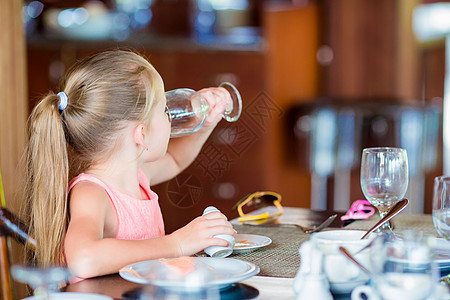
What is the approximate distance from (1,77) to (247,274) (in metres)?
1.56

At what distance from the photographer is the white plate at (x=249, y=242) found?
104cm

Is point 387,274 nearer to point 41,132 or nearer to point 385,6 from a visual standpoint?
point 41,132

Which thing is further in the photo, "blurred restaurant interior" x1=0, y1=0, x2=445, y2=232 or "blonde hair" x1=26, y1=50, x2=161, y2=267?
"blurred restaurant interior" x1=0, y1=0, x2=445, y2=232

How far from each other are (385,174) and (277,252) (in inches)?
9.8

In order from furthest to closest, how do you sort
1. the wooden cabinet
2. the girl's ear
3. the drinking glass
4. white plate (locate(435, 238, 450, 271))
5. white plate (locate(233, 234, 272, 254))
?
the wooden cabinet, the girl's ear, white plate (locate(233, 234, 272, 254)), white plate (locate(435, 238, 450, 271)), the drinking glass

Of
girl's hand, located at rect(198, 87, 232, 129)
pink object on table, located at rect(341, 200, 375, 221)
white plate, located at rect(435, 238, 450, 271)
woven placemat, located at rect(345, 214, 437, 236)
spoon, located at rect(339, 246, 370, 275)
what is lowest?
woven placemat, located at rect(345, 214, 437, 236)

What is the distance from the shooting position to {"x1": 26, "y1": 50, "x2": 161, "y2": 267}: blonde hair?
3.52 ft

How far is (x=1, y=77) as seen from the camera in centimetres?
207

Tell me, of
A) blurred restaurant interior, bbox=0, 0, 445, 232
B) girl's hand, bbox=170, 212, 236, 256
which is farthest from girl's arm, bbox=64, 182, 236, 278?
blurred restaurant interior, bbox=0, 0, 445, 232

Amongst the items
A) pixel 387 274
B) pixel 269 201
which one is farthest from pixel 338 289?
pixel 269 201

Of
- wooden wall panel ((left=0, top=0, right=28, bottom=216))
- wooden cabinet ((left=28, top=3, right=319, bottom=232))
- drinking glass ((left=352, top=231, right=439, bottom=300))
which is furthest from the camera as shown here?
wooden cabinet ((left=28, top=3, right=319, bottom=232))

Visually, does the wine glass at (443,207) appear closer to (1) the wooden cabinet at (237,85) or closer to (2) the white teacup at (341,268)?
(2) the white teacup at (341,268)

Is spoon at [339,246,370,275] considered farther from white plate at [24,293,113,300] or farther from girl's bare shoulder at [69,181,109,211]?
girl's bare shoulder at [69,181,109,211]

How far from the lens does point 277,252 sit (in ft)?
3.47
